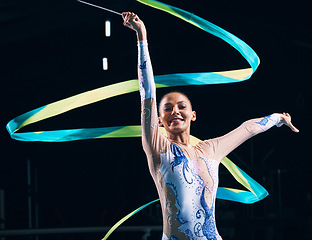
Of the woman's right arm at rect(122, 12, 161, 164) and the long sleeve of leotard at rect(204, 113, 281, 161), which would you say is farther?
the long sleeve of leotard at rect(204, 113, 281, 161)

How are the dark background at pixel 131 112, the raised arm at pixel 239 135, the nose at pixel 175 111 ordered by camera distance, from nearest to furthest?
1. the nose at pixel 175 111
2. the raised arm at pixel 239 135
3. the dark background at pixel 131 112

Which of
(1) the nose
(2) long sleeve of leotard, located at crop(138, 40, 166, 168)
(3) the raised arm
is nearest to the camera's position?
(2) long sleeve of leotard, located at crop(138, 40, 166, 168)

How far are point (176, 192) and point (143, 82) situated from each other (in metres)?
0.46

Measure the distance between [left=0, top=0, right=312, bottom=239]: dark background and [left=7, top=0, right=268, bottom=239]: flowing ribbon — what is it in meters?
2.23

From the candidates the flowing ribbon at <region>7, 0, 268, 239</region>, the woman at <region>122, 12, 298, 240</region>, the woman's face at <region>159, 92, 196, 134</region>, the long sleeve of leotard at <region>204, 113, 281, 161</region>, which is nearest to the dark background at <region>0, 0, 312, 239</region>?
the flowing ribbon at <region>7, 0, 268, 239</region>

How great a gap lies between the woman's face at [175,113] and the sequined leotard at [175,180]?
0.09 metres

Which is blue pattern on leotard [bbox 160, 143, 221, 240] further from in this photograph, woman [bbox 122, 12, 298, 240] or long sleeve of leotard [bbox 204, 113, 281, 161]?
long sleeve of leotard [bbox 204, 113, 281, 161]

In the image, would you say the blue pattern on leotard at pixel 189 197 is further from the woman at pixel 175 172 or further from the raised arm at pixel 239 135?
the raised arm at pixel 239 135

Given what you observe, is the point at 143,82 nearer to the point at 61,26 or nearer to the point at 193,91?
the point at 61,26

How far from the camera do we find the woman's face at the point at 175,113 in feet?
6.29

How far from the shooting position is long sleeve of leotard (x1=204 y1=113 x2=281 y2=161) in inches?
78.9

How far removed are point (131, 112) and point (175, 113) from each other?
4.16 m

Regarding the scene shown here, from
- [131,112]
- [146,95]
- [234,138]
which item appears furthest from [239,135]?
[131,112]

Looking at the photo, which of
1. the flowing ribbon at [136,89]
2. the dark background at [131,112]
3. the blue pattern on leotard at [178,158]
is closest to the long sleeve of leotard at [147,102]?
the blue pattern on leotard at [178,158]
